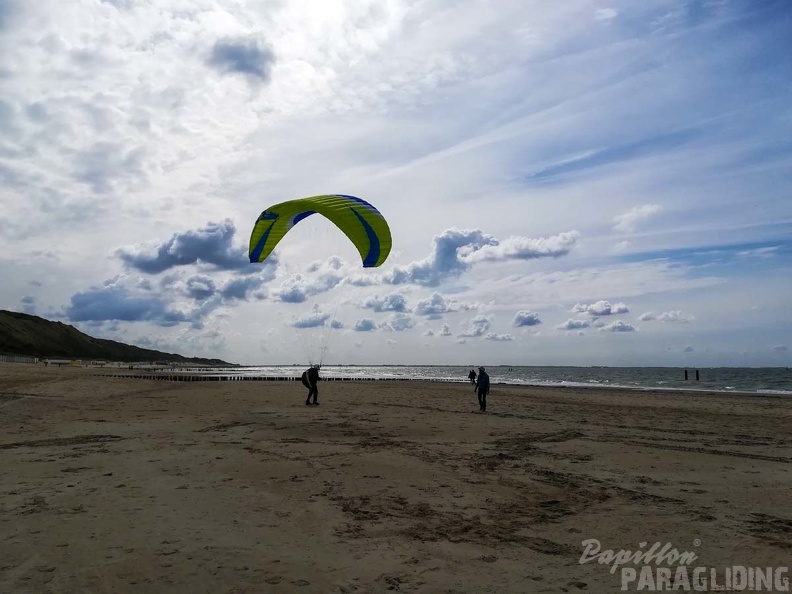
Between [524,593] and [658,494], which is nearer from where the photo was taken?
[524,593]

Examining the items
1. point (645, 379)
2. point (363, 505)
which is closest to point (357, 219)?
point (363, 505)

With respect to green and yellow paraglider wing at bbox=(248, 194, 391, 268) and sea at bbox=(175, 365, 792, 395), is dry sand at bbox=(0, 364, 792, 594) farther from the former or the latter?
sea at bbox=(175, 365, 792, 395)

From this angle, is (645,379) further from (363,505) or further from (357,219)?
(363,505)

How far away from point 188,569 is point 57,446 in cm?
754

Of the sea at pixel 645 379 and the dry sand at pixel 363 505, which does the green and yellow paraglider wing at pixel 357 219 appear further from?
the sea at pixel 645 379

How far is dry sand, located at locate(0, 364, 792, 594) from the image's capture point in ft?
16.0

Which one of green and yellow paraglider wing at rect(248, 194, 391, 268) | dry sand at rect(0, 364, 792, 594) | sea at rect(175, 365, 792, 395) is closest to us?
dry sand at rect(0, 364, 792, 594)

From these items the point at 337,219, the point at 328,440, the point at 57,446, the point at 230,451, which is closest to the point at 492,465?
the point at 328,440

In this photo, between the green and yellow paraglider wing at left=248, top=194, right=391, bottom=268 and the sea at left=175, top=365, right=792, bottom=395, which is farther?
the sea at left=175, top=365, right=792, bottom=395

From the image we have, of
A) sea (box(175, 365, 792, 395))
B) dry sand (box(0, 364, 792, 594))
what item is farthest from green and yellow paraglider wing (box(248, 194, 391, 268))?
sea (box(175, 365, 792, 395))

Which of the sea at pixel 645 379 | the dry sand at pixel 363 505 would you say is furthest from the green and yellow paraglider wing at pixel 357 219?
the sea at pixel 645 379

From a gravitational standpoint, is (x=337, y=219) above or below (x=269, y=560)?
above

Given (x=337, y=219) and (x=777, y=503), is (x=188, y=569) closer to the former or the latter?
(x=777, y=503)

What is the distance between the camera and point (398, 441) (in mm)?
12102
